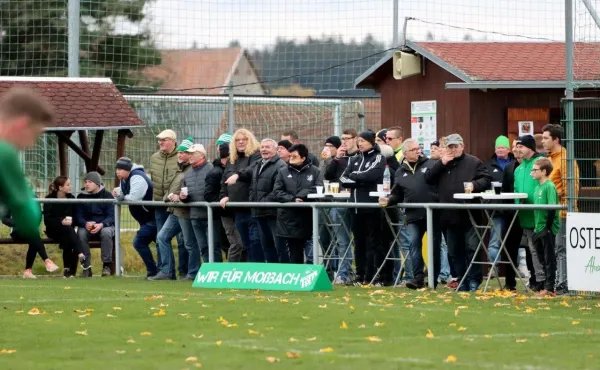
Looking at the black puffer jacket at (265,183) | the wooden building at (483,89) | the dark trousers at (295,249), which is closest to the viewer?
the dark trousers at (295,249)

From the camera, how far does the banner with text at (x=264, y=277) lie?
1664 cm

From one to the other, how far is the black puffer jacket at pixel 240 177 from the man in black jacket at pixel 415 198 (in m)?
2.54

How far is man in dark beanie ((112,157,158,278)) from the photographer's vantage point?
2078cm

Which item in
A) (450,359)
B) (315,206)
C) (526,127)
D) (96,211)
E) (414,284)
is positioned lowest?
(414,284)

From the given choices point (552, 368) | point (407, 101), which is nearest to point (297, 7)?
point (407, 101)

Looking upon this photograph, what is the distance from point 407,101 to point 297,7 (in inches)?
242

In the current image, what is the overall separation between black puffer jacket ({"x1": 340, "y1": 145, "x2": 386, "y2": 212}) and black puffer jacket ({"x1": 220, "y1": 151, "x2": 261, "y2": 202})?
1656 mm

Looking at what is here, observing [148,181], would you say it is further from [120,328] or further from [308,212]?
[120,328]

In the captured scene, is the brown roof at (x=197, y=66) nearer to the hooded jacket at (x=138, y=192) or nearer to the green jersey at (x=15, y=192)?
the hooded jacket at (x=138, y=192)

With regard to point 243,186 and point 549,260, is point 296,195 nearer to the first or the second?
point 243,186

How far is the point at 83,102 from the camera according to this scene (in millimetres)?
23281

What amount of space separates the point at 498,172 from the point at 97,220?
671 cm

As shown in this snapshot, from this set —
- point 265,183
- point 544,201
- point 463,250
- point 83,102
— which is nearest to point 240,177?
point 265,183

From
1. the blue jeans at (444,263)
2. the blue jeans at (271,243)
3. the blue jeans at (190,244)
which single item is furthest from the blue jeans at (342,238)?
the blue jeans at (190,244)
